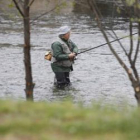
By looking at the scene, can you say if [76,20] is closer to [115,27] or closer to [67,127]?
[115,27]

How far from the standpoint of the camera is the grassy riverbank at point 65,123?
543 centimetres

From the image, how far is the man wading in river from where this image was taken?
1456 cm

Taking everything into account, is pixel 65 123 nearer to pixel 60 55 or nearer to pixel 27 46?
pixel 27 46

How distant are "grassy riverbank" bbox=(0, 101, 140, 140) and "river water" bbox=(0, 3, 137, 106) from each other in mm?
1483

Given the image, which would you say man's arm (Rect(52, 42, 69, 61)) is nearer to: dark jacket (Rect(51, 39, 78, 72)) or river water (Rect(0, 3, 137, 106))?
dark jacket (Rect(51, 39, 78, 72))

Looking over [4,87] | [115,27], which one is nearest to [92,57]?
[4,87]

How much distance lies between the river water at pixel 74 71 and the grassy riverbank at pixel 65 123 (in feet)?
4.87

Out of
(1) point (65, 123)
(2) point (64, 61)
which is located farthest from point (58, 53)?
(1) point (65, 123)

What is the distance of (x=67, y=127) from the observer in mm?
5684

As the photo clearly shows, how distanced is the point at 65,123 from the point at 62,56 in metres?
8.73

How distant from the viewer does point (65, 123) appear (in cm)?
582

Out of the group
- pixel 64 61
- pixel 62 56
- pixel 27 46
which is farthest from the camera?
pixel 64 61

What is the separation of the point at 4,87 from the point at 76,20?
57.4ft

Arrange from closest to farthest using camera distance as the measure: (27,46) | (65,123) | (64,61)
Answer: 1. (65,123)
2. (27,46)
3. (64,61)
